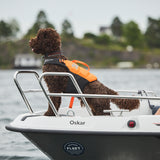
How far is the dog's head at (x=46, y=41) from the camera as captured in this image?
4195 mm

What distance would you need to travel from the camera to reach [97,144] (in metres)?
4.04

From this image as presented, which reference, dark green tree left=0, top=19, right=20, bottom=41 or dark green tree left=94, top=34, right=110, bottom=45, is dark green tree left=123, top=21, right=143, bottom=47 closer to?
dark green tree left=94, top=34, right=110, bottom=45

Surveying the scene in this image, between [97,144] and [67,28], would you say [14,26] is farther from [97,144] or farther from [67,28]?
[97,144]

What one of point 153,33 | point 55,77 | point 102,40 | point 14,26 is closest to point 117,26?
point 102,40

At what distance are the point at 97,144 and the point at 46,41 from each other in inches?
48.6

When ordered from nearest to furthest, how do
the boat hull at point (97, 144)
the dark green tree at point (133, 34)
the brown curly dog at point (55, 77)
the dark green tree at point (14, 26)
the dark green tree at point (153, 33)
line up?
the boat hull at point (97, 144)
the brown curly dog at point (55, 77)
the dark green tree at point (153, 33)
the dark green tree at point (133, 34)
the dark green tree at point (14, 26)

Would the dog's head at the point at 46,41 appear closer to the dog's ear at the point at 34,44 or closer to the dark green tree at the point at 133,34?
the dog's ear at the point at 34,44

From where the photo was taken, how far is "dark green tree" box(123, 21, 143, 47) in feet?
272

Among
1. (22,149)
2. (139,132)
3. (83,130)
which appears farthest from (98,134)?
(22,149)

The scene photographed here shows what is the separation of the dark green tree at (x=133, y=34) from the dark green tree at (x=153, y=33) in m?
1.78

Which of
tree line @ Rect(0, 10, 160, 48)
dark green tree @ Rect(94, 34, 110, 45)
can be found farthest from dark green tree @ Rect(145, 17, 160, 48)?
dark green tree @ Rect(94, 34, 110, 45)

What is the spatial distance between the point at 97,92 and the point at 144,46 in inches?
3201

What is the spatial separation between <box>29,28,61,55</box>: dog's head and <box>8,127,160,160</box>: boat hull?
0.91 metres

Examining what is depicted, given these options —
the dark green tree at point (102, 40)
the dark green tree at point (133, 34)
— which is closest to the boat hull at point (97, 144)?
the dark green tree at point (133, 34)
